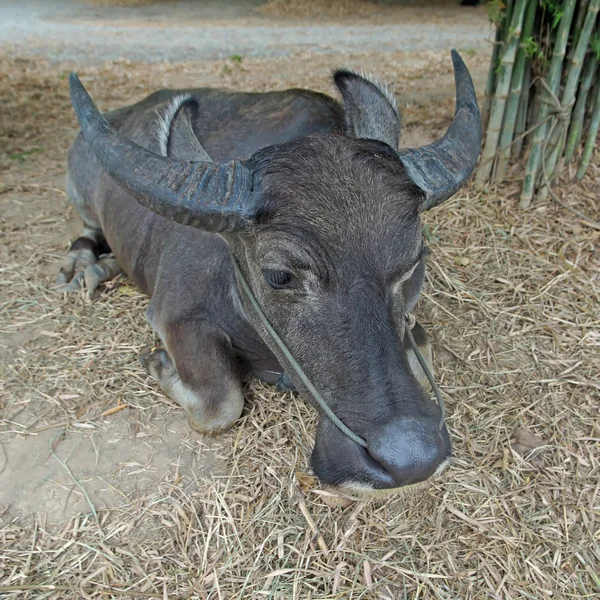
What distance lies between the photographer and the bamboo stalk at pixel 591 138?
4141 millimetres

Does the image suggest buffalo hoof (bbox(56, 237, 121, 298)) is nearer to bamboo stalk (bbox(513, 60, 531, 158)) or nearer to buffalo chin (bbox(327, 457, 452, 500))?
buffalo chin (bbox(327, 457, 452, 500))

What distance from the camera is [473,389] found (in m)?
3.06

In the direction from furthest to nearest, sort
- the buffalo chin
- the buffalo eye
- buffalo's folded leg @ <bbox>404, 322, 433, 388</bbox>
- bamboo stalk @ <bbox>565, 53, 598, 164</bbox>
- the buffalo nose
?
bamboo stalk @ <bbox>565, 53, 598, 164</bbox> → buffalo's folded leg @ <bbox>404, 322, 433, 388</bbox> → the buffalo eye → the buffalo chin → the buffalo nose

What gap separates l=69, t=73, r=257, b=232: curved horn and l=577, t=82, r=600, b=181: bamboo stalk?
3.22 m

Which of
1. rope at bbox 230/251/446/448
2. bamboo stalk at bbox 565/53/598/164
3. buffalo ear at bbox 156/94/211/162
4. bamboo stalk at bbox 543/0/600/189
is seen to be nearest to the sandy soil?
bamboo stalk at bbox 565/53/598/164

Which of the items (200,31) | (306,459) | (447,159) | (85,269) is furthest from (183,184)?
(200,31)

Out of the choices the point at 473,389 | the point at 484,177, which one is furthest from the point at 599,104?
the point at 473,389

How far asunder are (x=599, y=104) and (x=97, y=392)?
12.8 feet

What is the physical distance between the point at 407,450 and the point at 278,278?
779 mm

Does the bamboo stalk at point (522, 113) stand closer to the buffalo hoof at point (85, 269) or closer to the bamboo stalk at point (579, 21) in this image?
the bamboo stalk at point (579, 21)

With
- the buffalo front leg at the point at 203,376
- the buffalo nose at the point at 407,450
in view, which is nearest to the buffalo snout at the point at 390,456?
the buffalo nose at the point at 407,450

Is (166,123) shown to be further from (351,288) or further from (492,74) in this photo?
(492,74)

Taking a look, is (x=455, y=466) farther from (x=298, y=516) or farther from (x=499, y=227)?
(x=499, y=227)

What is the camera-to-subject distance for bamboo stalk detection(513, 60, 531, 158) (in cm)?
420
